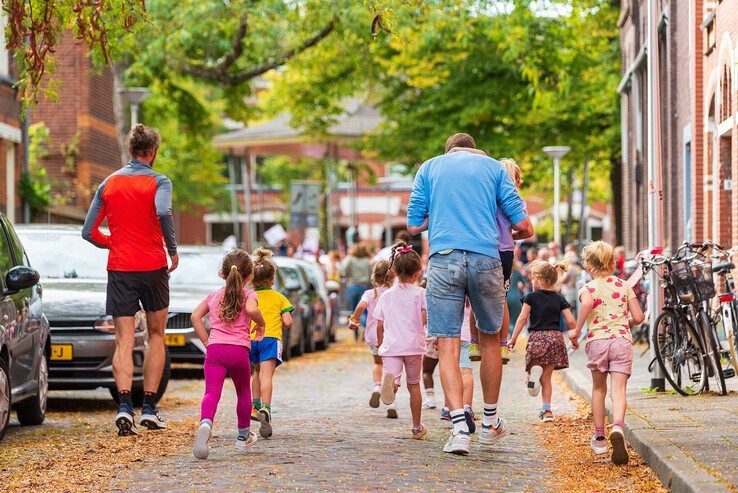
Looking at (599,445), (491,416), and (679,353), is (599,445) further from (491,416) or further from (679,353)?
(679,353)

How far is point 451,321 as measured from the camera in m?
9.05

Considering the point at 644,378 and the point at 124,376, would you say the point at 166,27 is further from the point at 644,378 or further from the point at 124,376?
the point at 124,376

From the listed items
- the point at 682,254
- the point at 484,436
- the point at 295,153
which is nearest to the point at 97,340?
the point at 484,436

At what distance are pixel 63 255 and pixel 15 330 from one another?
3.59m

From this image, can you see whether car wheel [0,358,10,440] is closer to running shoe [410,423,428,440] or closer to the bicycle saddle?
running shoe [410,423,428,440]

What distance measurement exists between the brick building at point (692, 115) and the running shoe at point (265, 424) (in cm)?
640

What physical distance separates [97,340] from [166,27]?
14337 mm

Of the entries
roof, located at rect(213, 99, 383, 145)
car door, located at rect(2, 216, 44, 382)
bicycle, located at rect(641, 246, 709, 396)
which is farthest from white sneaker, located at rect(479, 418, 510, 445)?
roof, located at rect(213, 99, 383, 145)

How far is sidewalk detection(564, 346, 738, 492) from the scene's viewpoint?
24.2 feet

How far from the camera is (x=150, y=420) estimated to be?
416 inches

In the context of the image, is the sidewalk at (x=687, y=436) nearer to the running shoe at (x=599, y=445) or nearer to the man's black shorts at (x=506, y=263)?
the running shoe at (x=599, y=445)

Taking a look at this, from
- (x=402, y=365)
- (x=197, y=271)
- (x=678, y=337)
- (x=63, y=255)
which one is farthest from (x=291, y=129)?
(x=402, y=365)

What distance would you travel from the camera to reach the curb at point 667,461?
708cm

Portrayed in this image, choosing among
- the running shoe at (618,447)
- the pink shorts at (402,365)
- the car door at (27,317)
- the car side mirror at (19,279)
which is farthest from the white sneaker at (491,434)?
the car door at (27,317)
